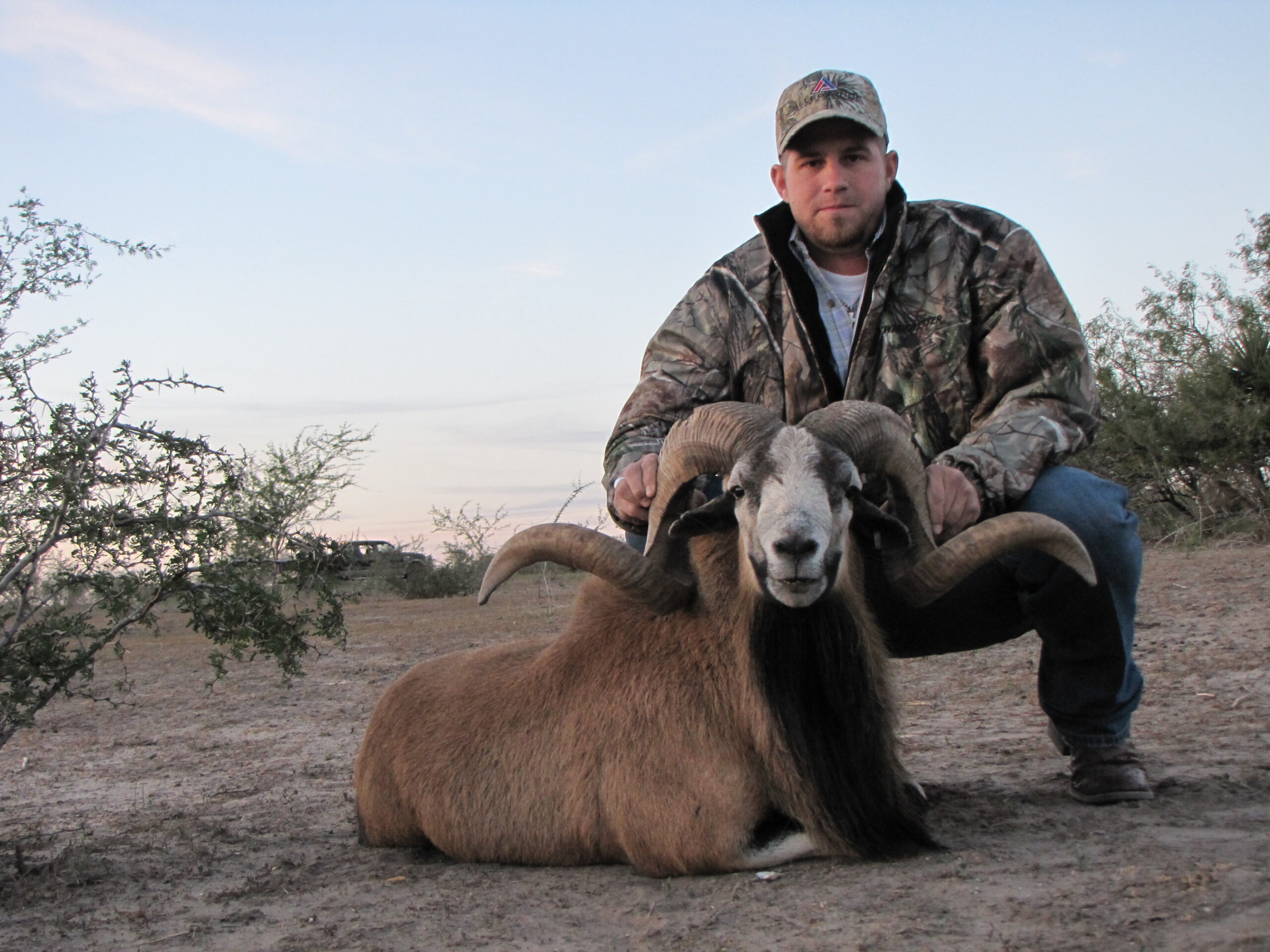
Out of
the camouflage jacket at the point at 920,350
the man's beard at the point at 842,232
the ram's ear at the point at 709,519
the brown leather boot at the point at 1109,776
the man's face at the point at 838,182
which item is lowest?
the brown leather boot at the point at 1109,776

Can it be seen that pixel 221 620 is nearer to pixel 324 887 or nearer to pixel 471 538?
pixel 324 887

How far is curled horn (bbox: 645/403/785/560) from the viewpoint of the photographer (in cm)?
434

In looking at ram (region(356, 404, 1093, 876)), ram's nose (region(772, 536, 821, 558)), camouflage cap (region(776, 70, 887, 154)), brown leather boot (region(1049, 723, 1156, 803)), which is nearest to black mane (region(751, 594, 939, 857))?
ram (region(356, 404, 1093, 876))

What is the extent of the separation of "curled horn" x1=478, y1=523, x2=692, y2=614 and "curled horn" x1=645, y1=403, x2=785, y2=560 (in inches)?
6.4

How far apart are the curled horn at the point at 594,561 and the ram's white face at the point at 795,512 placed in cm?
42

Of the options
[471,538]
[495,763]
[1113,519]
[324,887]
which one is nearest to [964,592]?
[1113,519]

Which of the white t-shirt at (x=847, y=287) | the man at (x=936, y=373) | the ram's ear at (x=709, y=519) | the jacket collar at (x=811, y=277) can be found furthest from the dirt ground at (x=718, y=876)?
the white t-shirt at (x=847, y=287)

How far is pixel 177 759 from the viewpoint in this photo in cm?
754

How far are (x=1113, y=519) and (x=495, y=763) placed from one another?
264 cm

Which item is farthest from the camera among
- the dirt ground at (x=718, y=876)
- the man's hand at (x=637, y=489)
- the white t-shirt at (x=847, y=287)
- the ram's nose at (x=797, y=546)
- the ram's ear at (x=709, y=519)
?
the white t-shirt at (x=847, y=287)

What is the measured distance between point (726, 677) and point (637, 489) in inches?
39.1

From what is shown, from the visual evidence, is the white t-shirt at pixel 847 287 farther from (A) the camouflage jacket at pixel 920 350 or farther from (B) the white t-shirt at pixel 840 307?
(A) the camouflage jacket at pixel 920 350

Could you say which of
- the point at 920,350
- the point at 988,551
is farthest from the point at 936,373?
the point at 988,551

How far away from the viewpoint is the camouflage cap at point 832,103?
5348mm
